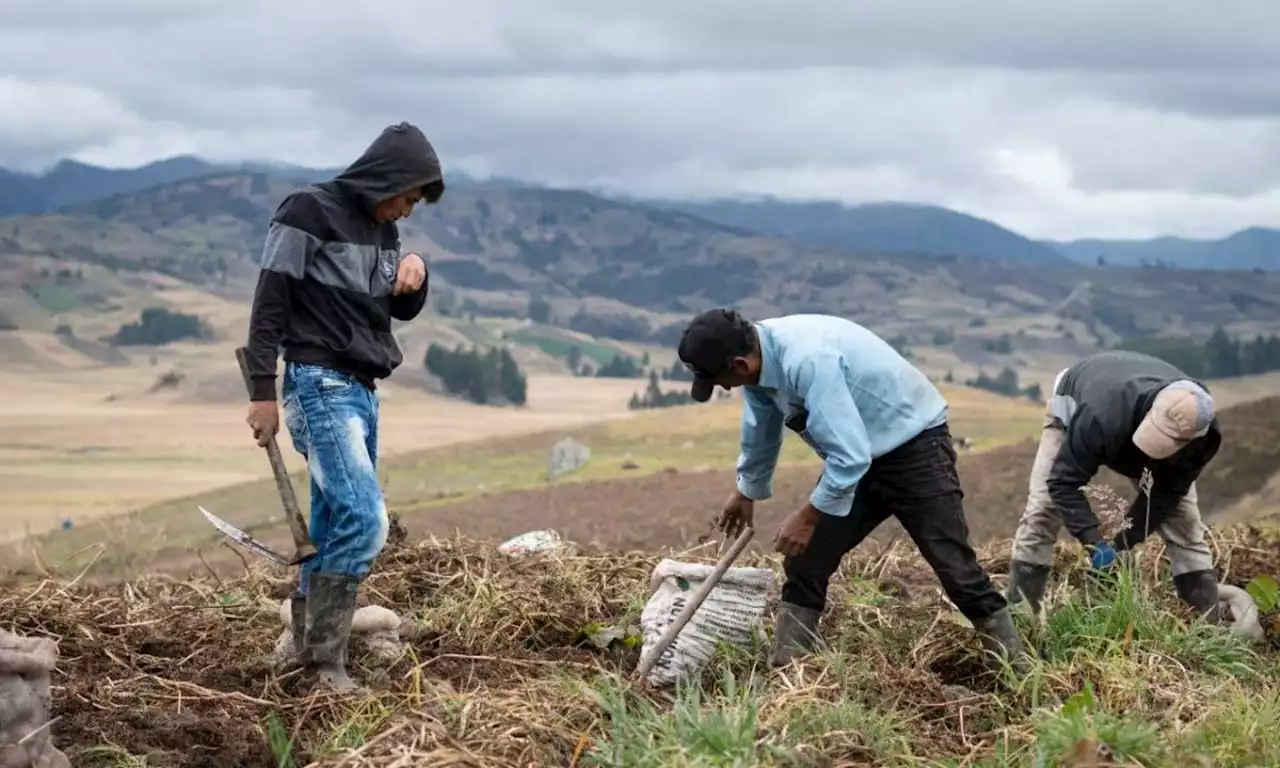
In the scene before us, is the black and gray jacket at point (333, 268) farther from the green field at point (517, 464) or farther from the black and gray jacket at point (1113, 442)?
the green field at point (517, 464)

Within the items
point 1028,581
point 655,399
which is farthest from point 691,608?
point 655,399

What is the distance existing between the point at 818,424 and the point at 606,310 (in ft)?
313

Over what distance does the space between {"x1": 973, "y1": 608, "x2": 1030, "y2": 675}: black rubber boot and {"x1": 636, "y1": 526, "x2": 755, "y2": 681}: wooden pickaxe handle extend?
0.95 m

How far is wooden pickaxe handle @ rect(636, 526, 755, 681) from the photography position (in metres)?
4.83

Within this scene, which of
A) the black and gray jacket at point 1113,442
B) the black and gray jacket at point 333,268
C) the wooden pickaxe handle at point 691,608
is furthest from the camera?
the black and gray jacket at point 1113,442

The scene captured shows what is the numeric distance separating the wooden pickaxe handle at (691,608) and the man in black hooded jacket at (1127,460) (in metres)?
1.53

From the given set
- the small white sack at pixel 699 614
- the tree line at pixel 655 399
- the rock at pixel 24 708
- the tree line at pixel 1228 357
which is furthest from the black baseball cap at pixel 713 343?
the tree line at pixel 1228 357

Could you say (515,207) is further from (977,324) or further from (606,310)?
(977,324)

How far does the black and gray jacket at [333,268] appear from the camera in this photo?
4523 mm

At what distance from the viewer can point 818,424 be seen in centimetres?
444

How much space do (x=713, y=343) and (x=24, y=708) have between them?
2316mm

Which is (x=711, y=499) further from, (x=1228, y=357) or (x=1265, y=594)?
(x=1228, y=357)

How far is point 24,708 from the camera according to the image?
12.5ft

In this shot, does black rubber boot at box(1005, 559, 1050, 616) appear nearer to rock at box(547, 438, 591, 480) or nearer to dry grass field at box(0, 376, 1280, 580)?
dry grass field at box(0, 376, 1280, 580)
